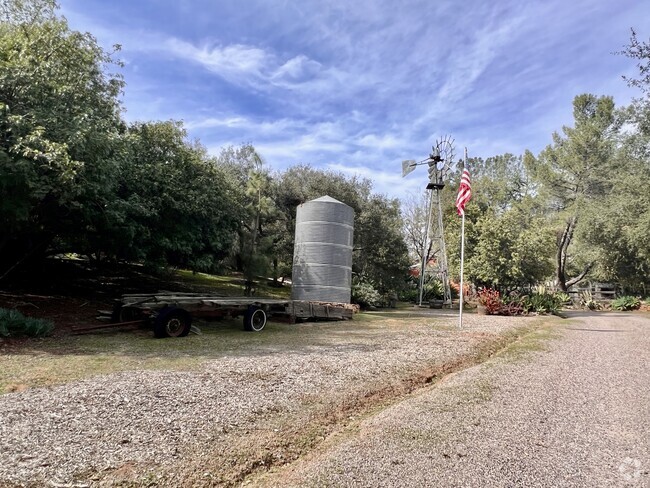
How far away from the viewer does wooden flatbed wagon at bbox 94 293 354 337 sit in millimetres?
9109

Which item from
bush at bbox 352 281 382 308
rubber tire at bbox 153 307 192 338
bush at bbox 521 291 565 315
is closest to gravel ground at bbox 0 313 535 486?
rubber tire at bbox 153 307 192 338

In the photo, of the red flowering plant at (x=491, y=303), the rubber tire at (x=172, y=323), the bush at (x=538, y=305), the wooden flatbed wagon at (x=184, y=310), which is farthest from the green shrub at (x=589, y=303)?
the rubber tire at (x=172, y=323)

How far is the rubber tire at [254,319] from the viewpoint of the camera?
34.5 ft

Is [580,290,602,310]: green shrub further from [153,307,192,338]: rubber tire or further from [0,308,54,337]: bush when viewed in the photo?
[0,308,54,337]: bush

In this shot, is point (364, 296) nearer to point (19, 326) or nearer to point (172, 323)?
point (172, 323)

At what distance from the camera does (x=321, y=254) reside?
47.2 feet

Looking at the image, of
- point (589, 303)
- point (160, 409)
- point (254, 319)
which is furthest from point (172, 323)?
point (589, 303)

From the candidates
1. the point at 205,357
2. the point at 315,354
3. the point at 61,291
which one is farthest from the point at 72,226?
the point at 315,354

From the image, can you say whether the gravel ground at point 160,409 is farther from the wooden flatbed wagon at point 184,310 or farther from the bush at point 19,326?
the bush at point 19,326

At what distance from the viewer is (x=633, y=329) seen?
13.6 meters

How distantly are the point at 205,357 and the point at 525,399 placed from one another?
468 cm

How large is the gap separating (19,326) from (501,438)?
8357mm

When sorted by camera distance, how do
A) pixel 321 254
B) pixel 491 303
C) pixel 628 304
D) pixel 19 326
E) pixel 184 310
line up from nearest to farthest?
pixel 19 326, pixel 184 310, pixel 321 254, pixel 491 303, pixel 628 304

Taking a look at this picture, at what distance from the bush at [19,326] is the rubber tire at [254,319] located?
4.08 meters
